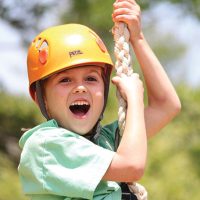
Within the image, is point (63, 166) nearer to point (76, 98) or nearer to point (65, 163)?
point (65, 163)

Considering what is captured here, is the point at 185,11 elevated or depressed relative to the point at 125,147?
elevated

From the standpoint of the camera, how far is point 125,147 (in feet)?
7.17

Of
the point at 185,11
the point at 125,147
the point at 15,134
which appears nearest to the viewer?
the point at 125,147

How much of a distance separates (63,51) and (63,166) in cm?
37

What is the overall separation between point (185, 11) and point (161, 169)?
2329 millimetres

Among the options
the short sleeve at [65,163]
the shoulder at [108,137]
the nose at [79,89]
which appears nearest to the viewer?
the short sleeve at [65,163]

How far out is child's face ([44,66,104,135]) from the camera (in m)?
2.29

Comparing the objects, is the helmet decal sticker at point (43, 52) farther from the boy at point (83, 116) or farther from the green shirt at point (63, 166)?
the green shirt at point (63, 166)

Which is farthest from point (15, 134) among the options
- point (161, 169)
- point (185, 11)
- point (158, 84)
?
point (158, 84)

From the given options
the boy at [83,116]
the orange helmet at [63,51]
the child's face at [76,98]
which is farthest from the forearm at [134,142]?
the orange helmet at [63,51]

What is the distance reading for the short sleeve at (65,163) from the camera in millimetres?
2180

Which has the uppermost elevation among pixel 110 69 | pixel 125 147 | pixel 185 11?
pixel 185 11

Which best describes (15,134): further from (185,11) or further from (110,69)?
(110,69)

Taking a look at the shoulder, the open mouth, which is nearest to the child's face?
the open mouth
